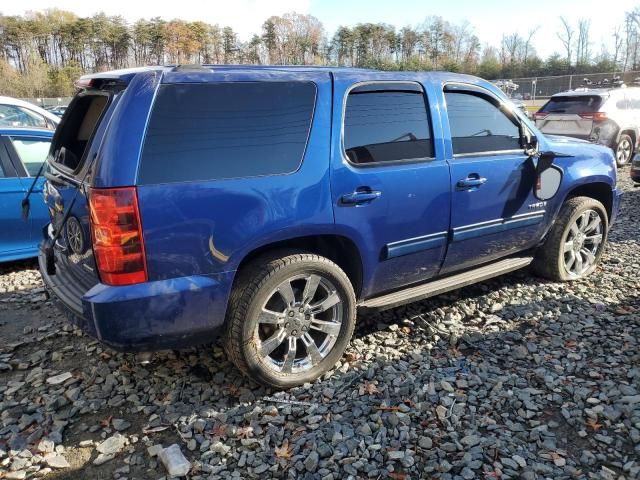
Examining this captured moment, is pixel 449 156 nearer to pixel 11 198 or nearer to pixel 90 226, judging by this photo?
pixel 90 226

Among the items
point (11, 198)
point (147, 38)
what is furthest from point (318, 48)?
point (11, 198)

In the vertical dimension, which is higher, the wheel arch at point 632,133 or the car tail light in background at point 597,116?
the car tail light in background at point 597,116

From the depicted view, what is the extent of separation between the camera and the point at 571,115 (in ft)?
37.0

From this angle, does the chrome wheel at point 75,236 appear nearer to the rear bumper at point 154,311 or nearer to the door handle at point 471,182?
the rear bumper at point 154,311

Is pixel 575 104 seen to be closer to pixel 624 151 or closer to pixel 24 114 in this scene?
pixel 624 151

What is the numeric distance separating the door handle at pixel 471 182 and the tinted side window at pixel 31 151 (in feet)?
13.7

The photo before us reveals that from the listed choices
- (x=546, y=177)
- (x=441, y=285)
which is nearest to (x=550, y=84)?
(x=546, y=177)

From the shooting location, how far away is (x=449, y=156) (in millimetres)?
3594

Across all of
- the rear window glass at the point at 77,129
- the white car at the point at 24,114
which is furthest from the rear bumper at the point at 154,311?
the white car at the point at 24,114

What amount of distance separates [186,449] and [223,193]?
→ 4.42 feet

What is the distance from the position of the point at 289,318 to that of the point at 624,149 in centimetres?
1158

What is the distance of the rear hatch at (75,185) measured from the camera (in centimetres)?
269

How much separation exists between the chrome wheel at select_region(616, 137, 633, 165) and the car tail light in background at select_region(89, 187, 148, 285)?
11960 millimetres

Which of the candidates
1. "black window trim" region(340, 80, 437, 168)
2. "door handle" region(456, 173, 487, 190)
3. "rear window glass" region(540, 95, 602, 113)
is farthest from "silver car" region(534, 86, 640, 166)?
"black window trim" region(340, 80, 437, 168)
